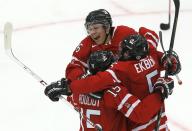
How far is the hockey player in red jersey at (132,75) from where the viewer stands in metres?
1.96

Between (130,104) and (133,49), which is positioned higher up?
(133,49)

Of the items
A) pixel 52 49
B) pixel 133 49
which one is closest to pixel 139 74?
pixel 133 49

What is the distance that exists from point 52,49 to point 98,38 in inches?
78.4

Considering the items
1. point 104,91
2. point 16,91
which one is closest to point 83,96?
point 104,91

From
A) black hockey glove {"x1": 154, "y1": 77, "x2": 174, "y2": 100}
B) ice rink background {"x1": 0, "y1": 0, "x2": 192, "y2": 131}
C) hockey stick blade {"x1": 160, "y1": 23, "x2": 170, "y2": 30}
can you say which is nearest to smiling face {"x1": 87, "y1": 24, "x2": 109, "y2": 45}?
black hockey glove {"x1": 154, "y1": 77, "x2": 174, "y2": 100}

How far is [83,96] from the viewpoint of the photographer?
6.83 feet

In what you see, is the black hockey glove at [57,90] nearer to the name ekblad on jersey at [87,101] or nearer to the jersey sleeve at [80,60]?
the name ekblad on jersey at [87,101]

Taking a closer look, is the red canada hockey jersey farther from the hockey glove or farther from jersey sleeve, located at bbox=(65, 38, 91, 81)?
jersey sleeve, located at bbox=(65, 38, 91, 81)

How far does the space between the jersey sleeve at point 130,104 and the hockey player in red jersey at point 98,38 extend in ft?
1.33

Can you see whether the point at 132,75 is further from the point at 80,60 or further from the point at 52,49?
the point at 52,49

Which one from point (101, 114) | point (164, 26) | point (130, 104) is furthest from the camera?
point (164, 26)

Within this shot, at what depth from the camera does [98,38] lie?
7.90 ft

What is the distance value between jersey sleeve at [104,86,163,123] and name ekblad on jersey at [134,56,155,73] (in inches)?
4.2

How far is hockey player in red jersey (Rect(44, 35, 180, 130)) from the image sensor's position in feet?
6.42
